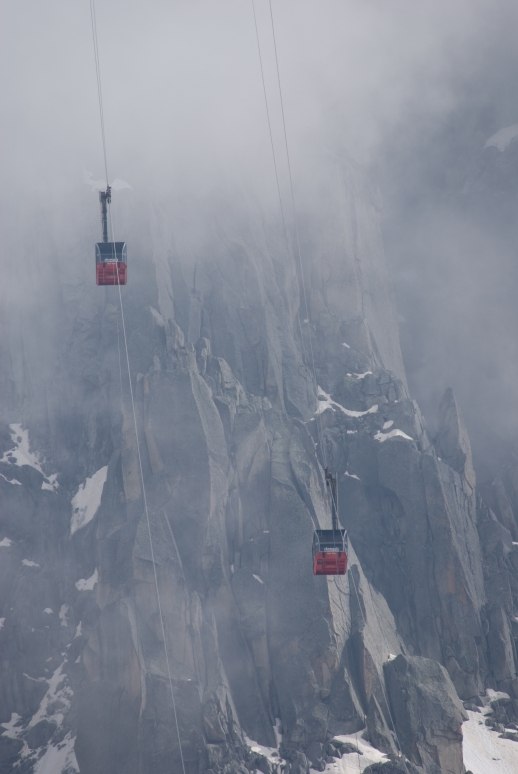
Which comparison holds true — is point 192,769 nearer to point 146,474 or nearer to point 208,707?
point 208,707

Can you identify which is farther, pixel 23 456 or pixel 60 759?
pixel 23 456

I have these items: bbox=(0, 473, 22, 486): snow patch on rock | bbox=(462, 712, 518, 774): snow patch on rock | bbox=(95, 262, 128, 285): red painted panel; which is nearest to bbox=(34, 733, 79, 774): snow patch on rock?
bbox=(0, 473, 22, 486): snow patch on rock

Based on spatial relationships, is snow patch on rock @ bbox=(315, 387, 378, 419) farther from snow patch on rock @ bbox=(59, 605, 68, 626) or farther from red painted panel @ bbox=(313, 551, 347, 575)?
red painted panel @ bbox=(313, 551, 347, 575)

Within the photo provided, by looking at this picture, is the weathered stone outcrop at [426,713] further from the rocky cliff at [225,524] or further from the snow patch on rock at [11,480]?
the snow patch on rock at [11,480]

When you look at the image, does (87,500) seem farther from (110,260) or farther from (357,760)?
(110,260)

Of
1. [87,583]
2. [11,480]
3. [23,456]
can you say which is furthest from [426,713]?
[23,456]

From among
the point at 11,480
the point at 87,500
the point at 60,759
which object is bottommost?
the point at 60,759
